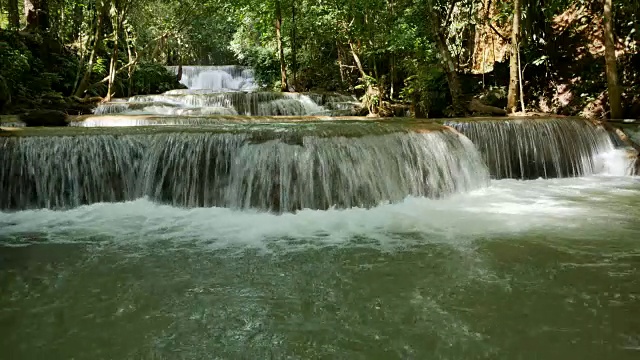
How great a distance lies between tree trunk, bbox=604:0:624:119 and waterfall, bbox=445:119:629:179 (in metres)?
2.06

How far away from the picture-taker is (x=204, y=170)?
6.54 metres

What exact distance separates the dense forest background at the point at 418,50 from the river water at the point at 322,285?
24.5 ft

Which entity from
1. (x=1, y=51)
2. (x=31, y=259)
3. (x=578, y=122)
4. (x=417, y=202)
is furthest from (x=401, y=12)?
(x=31, y=259)

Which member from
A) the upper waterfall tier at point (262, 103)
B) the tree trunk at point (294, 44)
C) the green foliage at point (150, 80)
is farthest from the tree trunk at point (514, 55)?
the green foliage at point (150, 80)

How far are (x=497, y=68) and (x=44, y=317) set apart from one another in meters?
13.9

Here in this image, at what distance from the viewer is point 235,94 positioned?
1546cm

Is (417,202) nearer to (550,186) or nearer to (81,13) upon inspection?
(550,186)

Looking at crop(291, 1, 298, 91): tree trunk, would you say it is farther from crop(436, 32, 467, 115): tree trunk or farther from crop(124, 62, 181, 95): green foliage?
crop(436, 32, 467, 115): tree trunk

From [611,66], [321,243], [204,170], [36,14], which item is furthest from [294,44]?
[321,243]

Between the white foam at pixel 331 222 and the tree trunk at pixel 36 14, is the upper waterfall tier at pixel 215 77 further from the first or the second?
the white foam at pixel 331 222

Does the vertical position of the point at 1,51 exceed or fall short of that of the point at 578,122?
it exceeds it

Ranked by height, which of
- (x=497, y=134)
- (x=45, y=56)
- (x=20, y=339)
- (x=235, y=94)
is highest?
(x=45, y=56)

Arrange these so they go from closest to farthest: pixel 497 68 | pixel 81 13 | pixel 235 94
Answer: pixel 497 68 < pixel 235 94 < pixel 81 13

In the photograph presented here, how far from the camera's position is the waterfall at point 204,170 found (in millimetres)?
6363
